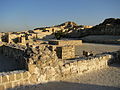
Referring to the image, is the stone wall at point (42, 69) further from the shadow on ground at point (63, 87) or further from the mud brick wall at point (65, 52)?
the mud brick wall at point (65, 52)

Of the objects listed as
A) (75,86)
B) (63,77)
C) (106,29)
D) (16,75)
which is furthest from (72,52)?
(106,29)

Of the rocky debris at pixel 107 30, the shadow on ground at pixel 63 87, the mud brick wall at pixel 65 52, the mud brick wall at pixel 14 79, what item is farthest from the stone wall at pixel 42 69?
the rocky debris at pixel 107 30

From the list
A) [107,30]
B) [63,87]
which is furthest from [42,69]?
[107,30]

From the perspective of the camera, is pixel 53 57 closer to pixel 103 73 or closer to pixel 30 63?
A: pixel 30 63

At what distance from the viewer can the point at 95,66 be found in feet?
A: 21.8

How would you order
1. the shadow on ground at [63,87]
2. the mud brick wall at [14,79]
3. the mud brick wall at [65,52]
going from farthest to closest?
1. the mud brick wall at [65,52]
2. the shadow on ground at [63,87]
3. the mud brick wall at [14,79]

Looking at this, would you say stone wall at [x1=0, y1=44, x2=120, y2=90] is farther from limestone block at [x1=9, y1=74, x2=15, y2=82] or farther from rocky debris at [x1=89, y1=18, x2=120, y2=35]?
rocky debris at [x1=89, y1=18, x2=120, y2=35]

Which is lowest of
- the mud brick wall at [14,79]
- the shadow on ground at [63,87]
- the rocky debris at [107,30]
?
the shadow on ground at [63,87]

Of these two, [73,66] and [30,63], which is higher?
[30,63]

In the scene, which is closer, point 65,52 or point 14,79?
point 14,79

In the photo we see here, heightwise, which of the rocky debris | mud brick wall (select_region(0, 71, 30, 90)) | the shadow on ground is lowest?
the shadow on ground

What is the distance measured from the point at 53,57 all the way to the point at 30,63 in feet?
2.98

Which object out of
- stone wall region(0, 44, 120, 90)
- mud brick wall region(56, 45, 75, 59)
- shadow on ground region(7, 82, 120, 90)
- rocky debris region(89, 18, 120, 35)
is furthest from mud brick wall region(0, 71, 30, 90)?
rocky debris region(89, 18, 120, 35)

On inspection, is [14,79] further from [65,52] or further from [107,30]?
[107,30]
